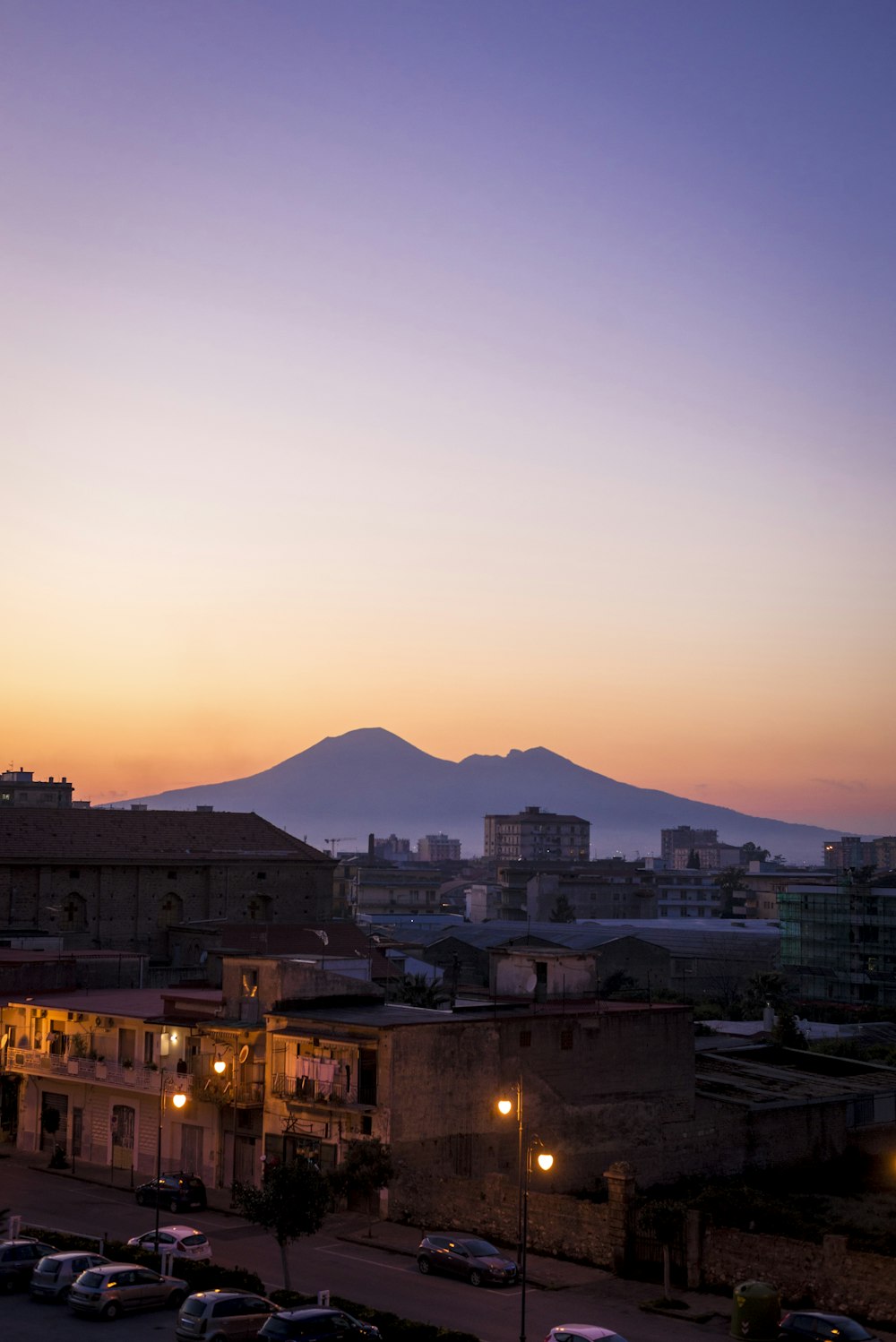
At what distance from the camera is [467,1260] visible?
3625 centimetres

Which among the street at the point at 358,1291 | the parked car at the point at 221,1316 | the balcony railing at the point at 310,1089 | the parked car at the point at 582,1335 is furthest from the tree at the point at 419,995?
the parked car at the point at 582,1335

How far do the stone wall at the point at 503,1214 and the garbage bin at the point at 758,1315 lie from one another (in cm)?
647

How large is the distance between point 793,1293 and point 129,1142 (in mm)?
26173

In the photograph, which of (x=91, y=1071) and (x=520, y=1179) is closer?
(x=520, y=1179)

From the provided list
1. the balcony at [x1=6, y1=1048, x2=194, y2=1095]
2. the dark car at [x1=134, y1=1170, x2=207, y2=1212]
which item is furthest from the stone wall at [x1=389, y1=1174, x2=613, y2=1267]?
the balcony at [x1=6, y1=1048, x2=194, y2=1095]

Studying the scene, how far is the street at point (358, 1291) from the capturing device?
32.2m

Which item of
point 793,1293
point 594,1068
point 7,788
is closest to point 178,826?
point 594,1068

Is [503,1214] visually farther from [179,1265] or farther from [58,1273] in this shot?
[58,1273]

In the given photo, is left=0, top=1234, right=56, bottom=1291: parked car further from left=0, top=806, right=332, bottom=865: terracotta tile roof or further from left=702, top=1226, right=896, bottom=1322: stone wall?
left=0, top=806, right=332, bottom=865: terracotta tile roof

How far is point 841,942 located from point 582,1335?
92.5 metres

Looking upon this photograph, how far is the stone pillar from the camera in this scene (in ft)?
124

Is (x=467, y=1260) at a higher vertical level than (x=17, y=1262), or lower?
lower

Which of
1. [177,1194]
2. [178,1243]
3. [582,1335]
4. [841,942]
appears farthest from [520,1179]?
[841,942]

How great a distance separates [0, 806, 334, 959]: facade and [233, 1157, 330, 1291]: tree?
180ft
